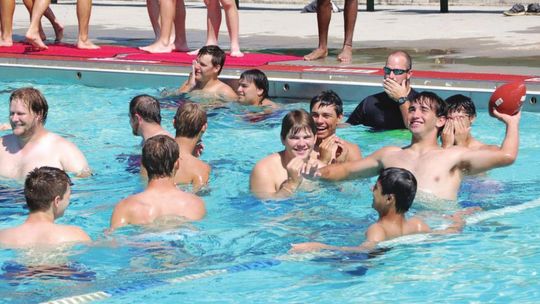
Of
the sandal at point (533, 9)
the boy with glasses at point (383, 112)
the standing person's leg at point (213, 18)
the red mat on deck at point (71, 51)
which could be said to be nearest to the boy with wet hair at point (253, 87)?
the boy with glasses at point (383, 112)

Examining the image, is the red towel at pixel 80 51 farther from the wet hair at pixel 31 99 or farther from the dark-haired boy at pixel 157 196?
the dark-haired boy at pixel 157 196

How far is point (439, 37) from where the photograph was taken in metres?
15.4

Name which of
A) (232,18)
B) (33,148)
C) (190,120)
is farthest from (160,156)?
(232,18)

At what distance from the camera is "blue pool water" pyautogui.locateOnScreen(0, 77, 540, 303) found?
19.3 ft

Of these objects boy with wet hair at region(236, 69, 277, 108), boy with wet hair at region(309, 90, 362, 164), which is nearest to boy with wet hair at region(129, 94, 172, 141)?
boy with wet hair at region(309, 90, 362, 164)

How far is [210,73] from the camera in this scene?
11.0m

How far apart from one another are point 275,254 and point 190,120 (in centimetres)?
162

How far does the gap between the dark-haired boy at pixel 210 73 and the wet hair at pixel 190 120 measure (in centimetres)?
322

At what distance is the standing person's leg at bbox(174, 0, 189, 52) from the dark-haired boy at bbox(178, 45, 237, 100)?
186 centimetres

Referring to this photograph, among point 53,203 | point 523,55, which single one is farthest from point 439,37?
point 53,203

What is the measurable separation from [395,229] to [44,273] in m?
2.03

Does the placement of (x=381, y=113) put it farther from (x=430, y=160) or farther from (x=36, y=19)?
(x=36, y=19)

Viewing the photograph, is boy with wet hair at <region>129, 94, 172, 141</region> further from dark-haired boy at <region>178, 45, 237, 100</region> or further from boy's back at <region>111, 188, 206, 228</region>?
dark-haired boy at <region>178, 45, 237, 100</region>

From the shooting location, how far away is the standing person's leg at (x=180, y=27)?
1291 cm
